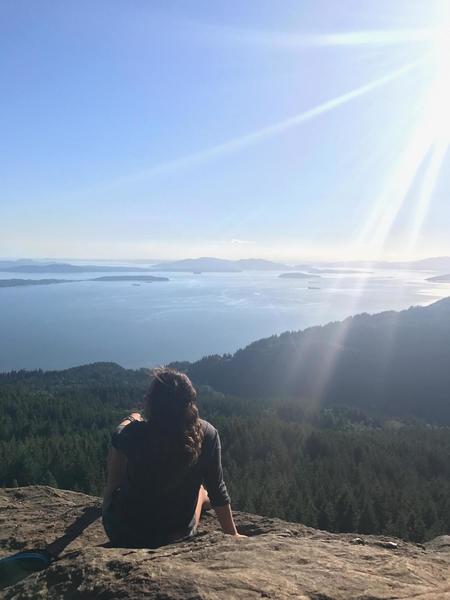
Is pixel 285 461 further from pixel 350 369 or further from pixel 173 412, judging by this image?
pixel 350 369

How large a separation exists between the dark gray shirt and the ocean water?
9017cm

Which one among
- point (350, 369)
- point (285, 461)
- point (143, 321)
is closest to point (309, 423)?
point (285, 461)

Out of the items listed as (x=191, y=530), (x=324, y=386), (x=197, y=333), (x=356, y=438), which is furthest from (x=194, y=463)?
(x=197, y=333)

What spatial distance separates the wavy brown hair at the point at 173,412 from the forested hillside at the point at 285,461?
1081cm

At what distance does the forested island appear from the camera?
27.5m

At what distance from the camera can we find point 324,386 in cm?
9794

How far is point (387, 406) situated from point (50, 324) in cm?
8411

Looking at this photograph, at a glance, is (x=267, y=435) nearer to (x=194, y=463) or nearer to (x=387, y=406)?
(x=194, y=463)

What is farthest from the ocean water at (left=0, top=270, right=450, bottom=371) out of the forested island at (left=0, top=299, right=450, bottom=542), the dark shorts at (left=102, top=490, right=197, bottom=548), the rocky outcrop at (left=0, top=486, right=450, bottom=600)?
the rocky outcrop at (left=0, top=486, right=450, bottom=600)

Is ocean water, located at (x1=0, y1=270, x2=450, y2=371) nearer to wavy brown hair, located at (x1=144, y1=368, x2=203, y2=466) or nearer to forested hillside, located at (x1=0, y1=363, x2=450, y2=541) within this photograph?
forested hillside, located at (x1=0, y1=363, x2=450, y2=541)

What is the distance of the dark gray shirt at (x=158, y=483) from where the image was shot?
3166 mm

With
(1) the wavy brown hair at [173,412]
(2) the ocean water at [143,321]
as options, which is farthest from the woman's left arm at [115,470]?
(2) the ocean water at [143,321]

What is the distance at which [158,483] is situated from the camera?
3.22 meters

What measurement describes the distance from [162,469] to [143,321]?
405 ft
